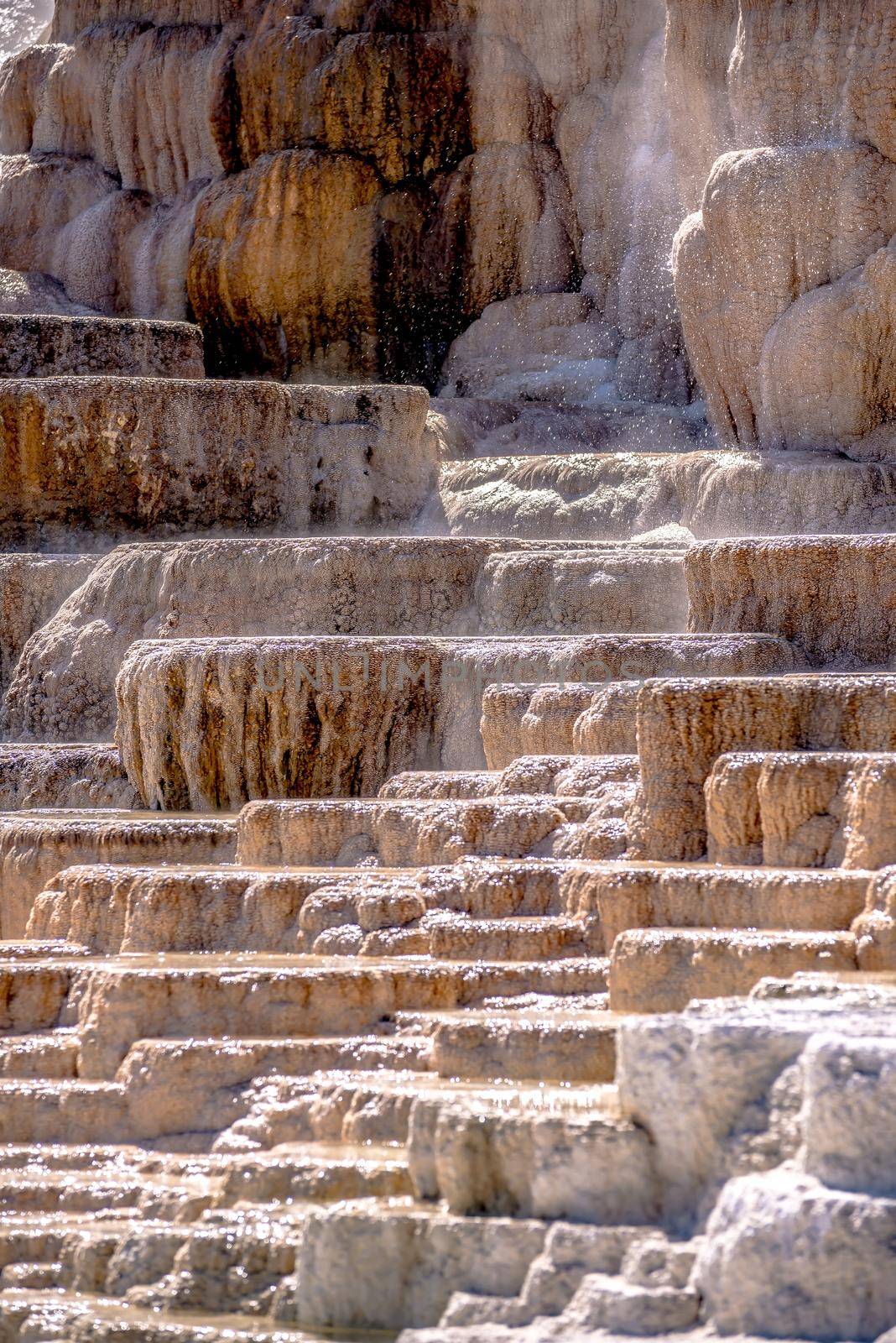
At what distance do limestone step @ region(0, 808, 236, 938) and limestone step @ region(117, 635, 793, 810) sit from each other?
1.94 metres

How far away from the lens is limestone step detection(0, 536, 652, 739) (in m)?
17.8

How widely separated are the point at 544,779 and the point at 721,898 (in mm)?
2677

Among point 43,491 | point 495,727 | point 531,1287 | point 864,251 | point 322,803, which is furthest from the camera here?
point 43,491

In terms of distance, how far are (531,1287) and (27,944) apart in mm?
5091

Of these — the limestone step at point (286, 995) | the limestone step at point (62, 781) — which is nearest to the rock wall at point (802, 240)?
the limestone step at point (62, 781)

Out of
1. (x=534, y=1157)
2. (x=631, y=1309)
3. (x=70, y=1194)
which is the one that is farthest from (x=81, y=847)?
(x=631, y=1309)

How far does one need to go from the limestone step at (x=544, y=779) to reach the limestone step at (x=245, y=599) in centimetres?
382

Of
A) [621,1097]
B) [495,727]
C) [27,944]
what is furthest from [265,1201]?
[495,727]

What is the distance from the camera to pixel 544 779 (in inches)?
490

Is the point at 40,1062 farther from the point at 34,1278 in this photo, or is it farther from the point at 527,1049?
the point at 527,1049

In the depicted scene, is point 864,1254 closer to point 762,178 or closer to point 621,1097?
point 621,1097

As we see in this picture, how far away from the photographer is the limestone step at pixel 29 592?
65.9ft

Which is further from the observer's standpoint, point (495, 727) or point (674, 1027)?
point (495, 727)

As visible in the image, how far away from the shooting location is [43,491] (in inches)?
867
